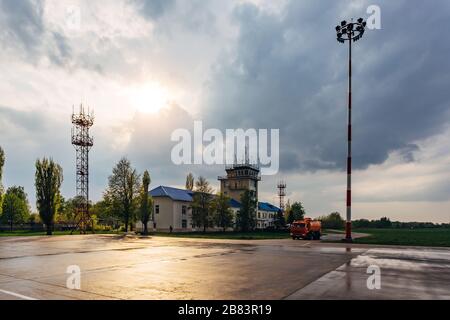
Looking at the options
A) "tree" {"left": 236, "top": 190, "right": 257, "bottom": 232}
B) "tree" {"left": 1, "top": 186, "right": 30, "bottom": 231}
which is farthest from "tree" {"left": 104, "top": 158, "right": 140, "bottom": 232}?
"tree" {"left": 1, "top": 186, "right": 30, "bottom": 231}

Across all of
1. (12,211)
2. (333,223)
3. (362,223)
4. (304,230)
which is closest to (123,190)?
(304,230)

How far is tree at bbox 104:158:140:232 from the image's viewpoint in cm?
5466

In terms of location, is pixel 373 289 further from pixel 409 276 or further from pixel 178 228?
pixel 178 228

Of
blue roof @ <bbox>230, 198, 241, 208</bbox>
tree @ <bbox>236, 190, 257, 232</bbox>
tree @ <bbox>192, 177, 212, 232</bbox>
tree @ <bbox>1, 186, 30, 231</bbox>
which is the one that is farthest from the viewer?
blue roof @ <bbox>230, 198, 241, 208</bbox>

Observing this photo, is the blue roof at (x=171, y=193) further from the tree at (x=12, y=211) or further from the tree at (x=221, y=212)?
the tree at (x=12, y=211)

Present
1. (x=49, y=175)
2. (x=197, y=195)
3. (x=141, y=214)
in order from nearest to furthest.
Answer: (x=49, y=175) → (x=141, y=214) → (x=197, y=195)

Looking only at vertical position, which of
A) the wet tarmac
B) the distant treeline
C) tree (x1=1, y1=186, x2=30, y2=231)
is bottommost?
the distant treeline

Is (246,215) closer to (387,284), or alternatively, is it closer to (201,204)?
(201,204)

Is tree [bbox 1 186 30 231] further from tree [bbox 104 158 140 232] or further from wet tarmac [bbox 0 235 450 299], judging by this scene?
wet tarmac [bbox 0 235 450 299]

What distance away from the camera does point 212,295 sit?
9148 millimetres

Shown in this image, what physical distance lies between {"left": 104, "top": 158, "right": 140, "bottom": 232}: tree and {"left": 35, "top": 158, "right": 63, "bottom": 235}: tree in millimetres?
8316

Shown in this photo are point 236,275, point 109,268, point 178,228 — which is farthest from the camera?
point 178,228
